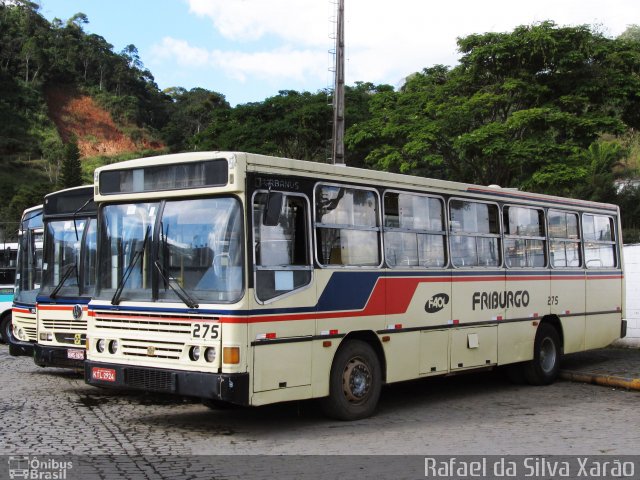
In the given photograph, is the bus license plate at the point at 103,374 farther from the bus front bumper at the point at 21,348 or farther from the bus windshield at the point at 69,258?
the bus front bumper at the point at 21,348

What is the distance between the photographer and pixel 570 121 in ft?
76.8

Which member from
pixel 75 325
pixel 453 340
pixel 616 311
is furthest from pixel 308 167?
pixel 616 311

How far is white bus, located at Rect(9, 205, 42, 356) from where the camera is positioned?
41.3 feet

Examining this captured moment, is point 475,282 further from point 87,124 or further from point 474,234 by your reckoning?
point 87,124

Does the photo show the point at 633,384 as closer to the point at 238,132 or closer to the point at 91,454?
the point at 91,454

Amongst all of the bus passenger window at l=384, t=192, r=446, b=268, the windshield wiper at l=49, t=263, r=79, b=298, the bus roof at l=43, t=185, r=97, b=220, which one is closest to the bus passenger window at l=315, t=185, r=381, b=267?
the bus passenger window at l=384, t=192, r=446, b=268

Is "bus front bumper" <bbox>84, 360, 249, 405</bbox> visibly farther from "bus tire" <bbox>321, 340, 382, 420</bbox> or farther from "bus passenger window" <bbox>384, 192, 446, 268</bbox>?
"bus passenger window" <bbox>384, 192, 446, 268</bbox>

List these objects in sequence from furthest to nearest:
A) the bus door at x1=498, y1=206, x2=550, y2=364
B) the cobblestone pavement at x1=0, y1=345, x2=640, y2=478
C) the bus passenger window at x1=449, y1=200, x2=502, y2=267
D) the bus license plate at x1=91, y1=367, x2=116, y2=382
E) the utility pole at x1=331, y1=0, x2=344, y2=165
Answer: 1. the utility pole at x1=331, y1=0, x2=344, y2=165
2. the bus door at x1=498, y1=206, x2=550, y2=364
3. the bus passenger window at x1=449, y1=200, x2=502, y2=267
4. the bus license plate at x1=91, y1=367, x2=116, y2=382
5. the cobblestone pavement at x1=0, y1=345, x2=640, y2=478

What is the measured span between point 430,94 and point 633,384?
1708cm

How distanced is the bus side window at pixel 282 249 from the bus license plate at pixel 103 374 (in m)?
1.91

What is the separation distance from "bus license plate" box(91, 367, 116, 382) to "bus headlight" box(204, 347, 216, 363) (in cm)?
124

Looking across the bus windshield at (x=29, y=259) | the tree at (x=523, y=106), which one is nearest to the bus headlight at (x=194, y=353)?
the bus windshield at (x=29, y=259)

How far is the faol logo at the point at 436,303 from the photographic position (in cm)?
1001

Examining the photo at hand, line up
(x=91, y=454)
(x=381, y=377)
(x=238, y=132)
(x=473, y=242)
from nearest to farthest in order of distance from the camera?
(x=91, y=454), (x=381, y=377), (x=473, y=242), (x=238, y=132)
